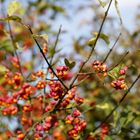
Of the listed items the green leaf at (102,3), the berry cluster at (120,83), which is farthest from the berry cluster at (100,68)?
the green leaf at (102,3)

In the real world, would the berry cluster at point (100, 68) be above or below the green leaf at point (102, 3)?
below

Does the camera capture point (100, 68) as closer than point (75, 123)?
Yes

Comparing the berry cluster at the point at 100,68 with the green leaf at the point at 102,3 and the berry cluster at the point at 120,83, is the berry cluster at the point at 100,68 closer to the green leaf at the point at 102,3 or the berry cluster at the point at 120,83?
the berry cluster at the point at 120,83

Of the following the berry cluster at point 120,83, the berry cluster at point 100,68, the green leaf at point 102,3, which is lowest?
the berry cluster at point 120,83

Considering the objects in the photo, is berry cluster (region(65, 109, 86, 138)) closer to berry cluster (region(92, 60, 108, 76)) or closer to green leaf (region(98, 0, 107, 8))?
berry cluster (region(92, 60, 108, 76))

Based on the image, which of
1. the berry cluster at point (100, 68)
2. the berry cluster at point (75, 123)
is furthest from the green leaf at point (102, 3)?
the berry cluster at point (75, 123)

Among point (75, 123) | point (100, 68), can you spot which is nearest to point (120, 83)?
point (100, 68)

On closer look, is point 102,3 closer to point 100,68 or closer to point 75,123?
point 100,68

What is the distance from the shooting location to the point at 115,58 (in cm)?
748

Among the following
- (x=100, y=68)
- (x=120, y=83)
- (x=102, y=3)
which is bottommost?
(x=120, y=83)

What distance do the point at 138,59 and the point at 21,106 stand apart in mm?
4464

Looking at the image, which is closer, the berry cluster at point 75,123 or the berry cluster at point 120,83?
the berry cluster at point 120,83

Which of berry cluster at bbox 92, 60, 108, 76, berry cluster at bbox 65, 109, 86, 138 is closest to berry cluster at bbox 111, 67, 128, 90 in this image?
berry cluster at bbox 92, 60, 108, 76

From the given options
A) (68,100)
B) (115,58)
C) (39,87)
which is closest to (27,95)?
(39,87)
